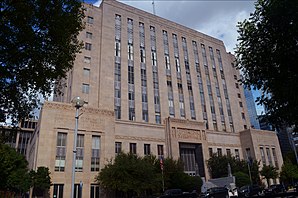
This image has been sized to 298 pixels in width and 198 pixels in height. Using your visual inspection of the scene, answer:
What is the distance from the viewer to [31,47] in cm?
1187

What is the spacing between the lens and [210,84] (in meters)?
58.4

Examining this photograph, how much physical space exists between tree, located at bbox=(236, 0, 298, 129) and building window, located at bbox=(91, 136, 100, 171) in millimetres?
26004

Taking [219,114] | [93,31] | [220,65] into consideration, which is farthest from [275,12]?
[220,65]

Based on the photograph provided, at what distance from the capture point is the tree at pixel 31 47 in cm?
1110

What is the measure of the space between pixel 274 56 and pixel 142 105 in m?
34.7

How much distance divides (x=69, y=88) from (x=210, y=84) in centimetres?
3252

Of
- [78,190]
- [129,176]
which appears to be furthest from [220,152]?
[78,190]

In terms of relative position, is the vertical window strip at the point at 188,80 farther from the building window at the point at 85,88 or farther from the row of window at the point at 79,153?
the row of window at the point at 79,153

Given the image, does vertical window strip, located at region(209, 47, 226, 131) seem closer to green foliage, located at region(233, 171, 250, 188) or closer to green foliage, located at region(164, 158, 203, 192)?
green foliage, located at region(233, 171, 250, 188)

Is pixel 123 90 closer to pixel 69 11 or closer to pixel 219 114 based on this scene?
pixel 219 114

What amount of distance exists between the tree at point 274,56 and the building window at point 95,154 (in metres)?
26.0

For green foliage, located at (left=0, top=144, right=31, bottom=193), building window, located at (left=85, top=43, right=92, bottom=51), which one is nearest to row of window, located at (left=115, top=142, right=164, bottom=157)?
green foliage, located at (left=0, top=144, right=31, bottom=193)

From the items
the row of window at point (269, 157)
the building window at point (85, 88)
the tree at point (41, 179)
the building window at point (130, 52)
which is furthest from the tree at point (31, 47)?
the row of window at point (269, 157)

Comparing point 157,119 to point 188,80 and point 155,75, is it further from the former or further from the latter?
point 188,80
